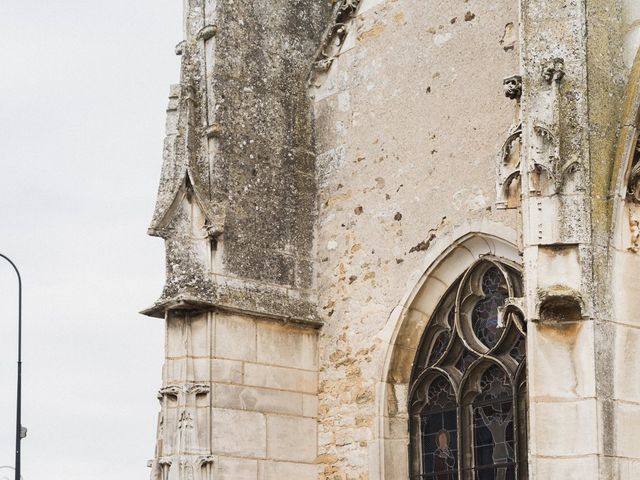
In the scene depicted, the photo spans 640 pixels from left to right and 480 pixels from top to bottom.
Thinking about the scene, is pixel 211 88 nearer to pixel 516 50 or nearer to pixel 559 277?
pixel 516 50

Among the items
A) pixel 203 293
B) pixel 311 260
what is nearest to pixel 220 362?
pixel 203 293

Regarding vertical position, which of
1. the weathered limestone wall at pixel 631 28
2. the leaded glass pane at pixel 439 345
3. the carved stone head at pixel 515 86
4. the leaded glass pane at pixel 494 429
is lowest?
the leaded glass pane at pixel 494 429

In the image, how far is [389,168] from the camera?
12156 mm

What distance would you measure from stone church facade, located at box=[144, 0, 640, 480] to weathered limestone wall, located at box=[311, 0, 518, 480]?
0.06ft

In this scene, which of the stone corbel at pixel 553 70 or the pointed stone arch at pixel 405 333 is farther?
the pointed stone arch at pixel 405 333

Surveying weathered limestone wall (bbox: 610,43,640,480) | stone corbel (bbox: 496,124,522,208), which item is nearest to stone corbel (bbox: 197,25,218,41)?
stone corbel (bbox: 496,124,522,208)

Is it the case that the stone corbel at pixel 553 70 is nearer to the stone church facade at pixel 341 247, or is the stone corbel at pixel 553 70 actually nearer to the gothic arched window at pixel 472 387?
the stone church facade at pixel 341 247

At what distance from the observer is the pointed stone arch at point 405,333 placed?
11414 millimetres

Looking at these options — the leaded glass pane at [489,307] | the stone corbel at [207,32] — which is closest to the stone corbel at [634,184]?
the leaded glass pane at [489,307]

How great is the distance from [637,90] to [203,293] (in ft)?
14.4

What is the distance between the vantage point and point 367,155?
12430 millimetres

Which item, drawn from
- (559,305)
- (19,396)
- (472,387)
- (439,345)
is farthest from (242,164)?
(19,396)

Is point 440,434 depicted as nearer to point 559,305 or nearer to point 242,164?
point 242,164

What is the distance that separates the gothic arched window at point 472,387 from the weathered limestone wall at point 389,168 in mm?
220
